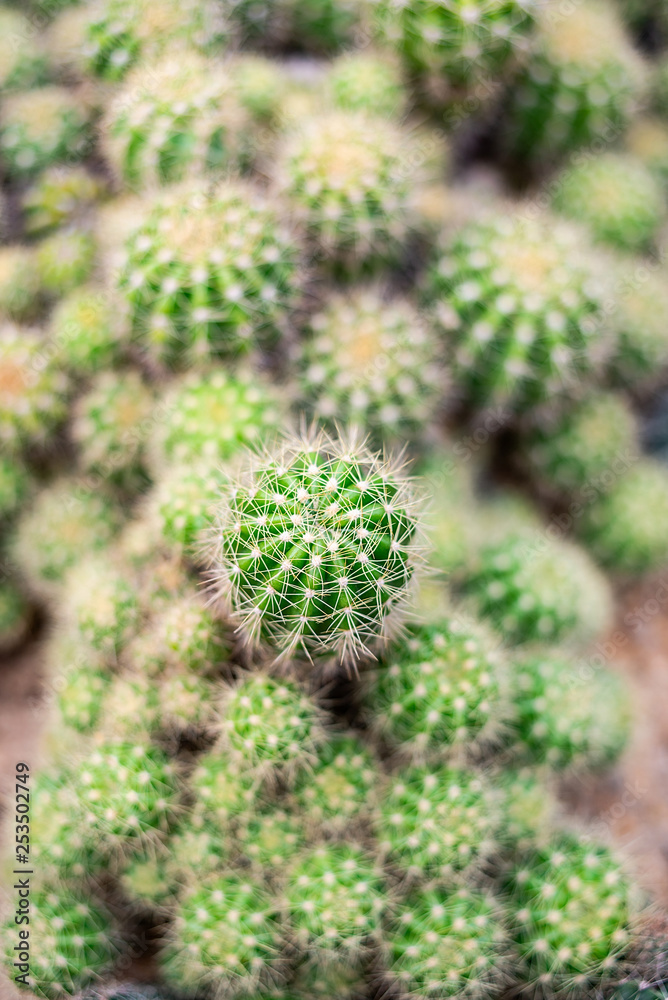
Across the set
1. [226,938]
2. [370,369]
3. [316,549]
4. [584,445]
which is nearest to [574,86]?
[584,445]

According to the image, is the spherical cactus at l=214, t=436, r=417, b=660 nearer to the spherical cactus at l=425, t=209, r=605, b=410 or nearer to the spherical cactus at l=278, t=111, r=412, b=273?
the spherical cactus at l=425, t=209, r=605, b=410

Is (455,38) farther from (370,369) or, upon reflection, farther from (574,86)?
(370,369)

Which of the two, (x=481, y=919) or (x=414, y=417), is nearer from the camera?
(x=481, y=919)

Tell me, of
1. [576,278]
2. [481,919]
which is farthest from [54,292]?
[481,919]

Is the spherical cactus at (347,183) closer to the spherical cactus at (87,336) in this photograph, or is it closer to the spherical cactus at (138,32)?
the spherical cactus at (138,32)

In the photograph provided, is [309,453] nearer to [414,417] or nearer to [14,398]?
[414,417]
